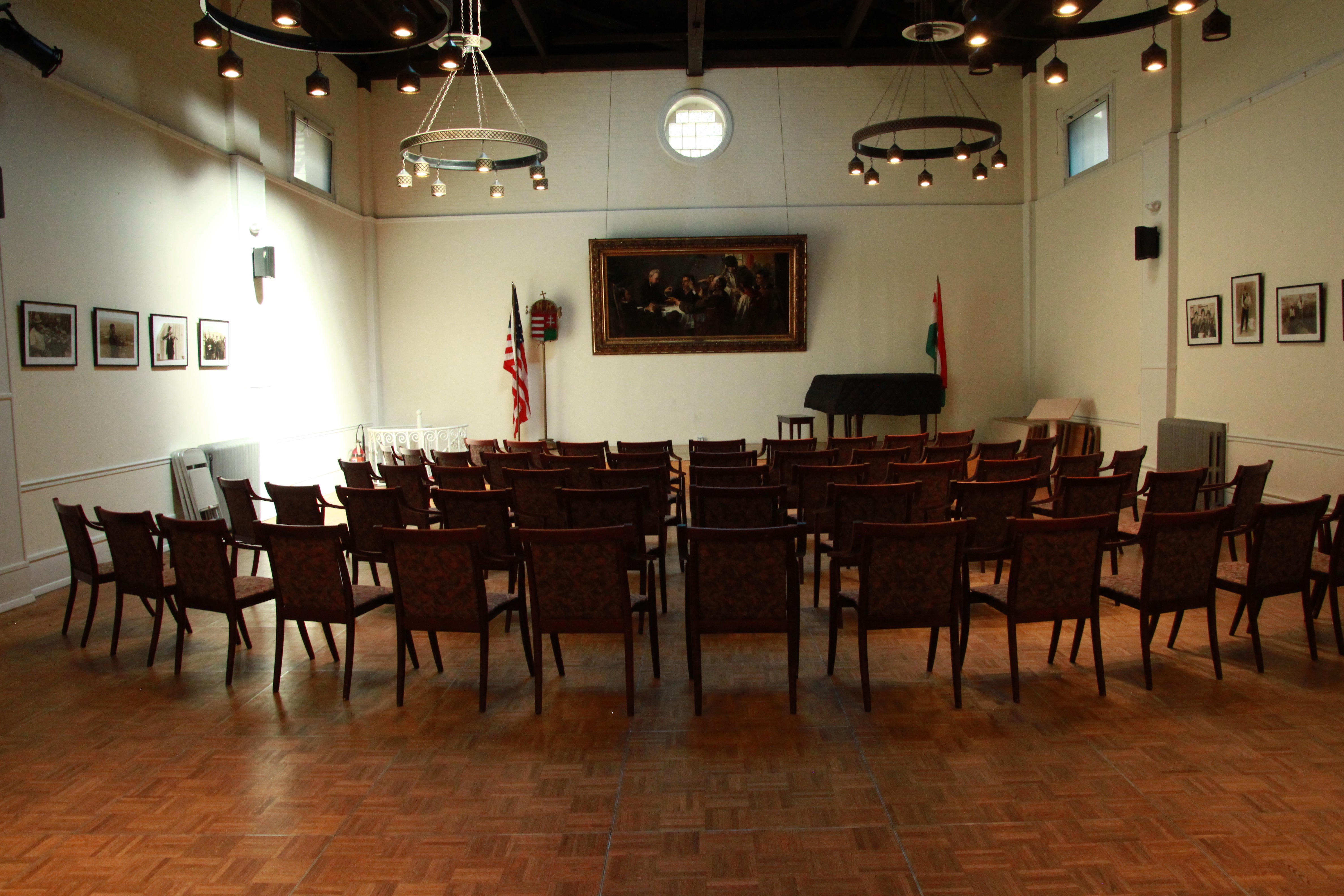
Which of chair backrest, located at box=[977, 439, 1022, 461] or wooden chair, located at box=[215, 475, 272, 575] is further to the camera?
chair backrest, located at box=[977, 439, 1022, 461]

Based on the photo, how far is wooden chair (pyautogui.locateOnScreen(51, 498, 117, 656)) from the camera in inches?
213

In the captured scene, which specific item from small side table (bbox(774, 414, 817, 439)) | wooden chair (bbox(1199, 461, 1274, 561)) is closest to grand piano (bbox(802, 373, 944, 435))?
small side table (bbox(774, 414, 817, 439))

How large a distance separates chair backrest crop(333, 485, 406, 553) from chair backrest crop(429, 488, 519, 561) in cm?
28

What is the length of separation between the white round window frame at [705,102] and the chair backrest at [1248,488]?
10.2 meters

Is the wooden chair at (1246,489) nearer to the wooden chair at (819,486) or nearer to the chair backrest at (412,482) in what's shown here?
the wooden chair at (819,486)

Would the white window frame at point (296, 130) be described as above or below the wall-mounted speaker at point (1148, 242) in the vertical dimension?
above

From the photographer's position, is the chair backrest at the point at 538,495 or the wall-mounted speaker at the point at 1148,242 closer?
the chair backrest at the point at 538,495

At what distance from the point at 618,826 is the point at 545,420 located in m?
11.7

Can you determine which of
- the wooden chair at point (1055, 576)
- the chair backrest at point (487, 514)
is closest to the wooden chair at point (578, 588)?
the chair backrest at point (487, 514)

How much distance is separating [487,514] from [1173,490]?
4.58 meters

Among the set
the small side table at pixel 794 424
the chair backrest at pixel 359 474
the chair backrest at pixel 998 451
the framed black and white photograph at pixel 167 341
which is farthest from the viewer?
the small side table at pixel 794 424

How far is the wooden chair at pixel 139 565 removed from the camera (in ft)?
16.6

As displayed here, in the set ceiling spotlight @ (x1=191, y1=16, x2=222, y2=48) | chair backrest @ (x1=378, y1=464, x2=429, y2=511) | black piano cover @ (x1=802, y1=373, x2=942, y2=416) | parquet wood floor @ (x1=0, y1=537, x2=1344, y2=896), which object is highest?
ceiling spotlight @ (x1=191, y1=16, x2=222, y2=48)

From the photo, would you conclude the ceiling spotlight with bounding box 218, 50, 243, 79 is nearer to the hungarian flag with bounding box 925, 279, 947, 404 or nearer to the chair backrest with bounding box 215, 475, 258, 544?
the chair backrest with bounding box 215, 475, 258, 544
